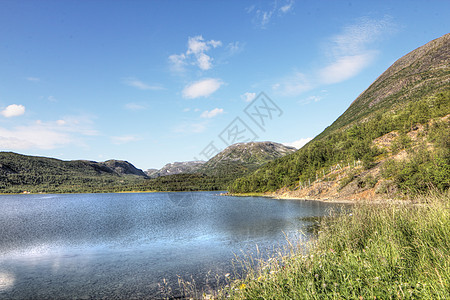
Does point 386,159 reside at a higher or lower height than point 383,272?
higher

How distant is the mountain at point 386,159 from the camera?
59.8 meters

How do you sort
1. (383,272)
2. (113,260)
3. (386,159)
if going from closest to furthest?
(383,272) → (113,260) → (386,159)

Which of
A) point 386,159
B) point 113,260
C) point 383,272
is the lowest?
point 113,260

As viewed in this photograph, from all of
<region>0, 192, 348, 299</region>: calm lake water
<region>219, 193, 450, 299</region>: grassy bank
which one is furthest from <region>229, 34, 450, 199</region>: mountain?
<region>0, 192, 348, 299</region>: calm lake water

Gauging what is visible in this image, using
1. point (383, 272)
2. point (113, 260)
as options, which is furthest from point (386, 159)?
point (383, 272)

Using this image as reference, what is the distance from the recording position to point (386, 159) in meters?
84.1

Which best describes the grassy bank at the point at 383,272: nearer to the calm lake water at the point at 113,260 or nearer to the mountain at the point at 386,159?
the calm lake water at the point at 113,260

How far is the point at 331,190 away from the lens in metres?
93.9

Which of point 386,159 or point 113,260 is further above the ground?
point 386,159

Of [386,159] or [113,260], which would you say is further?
[386,159]

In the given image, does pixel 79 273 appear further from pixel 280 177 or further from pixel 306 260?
pixel 280 177

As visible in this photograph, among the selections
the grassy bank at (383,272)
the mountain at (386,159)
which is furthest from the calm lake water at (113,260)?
the mountain at (386,159)

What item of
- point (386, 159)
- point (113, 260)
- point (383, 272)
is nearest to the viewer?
point (383, 272)

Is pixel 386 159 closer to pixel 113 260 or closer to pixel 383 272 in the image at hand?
pixel 113 260
